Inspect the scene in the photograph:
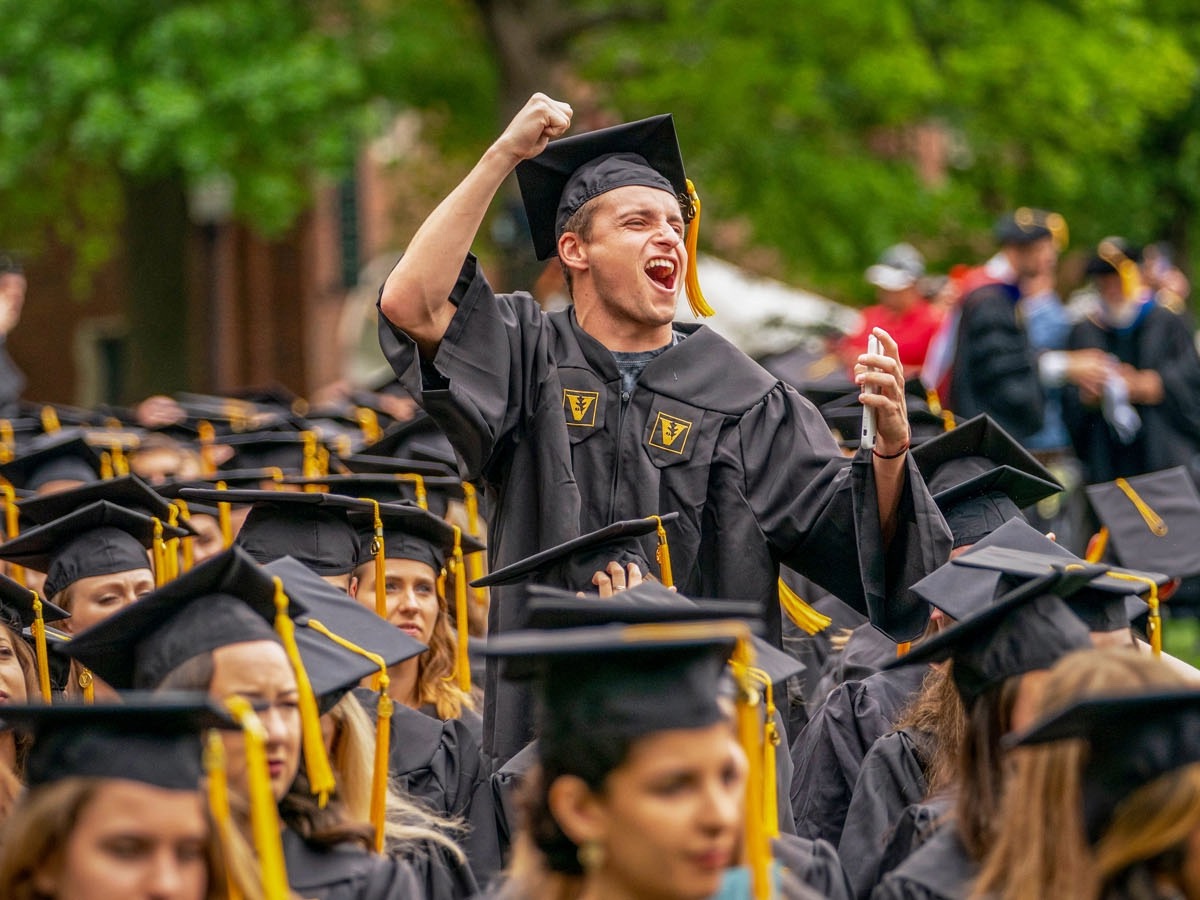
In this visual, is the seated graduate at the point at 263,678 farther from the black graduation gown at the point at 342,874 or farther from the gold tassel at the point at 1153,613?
the gold tassel at the point at 1153,613

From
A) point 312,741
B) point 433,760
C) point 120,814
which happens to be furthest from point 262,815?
point 433,760

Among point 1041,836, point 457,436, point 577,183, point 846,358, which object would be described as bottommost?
point 1041,836

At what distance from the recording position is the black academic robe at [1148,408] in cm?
1207

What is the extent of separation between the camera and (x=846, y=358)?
12656mm

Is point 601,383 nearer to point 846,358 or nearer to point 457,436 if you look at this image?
point 457,436

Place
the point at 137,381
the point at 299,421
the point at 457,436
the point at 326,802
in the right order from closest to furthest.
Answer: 1. the point at 326,802
2. the point at 457,436
3. the point at 299,421
4. the point at 137,381

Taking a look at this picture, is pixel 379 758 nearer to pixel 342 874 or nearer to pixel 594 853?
pixel 342 874

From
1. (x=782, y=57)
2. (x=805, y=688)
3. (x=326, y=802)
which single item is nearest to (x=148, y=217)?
(x=782, y=57)

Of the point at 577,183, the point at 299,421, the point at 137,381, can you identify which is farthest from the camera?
the point at 137,381

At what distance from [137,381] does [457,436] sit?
15.0 meters

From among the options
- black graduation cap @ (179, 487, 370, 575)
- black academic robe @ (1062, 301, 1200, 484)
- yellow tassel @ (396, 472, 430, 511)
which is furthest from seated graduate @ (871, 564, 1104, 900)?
black academic robe @ (1062, 301, 1200, 484)

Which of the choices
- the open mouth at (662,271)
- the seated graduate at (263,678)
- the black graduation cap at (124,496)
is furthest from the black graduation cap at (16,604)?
the open mouth at (662,271)

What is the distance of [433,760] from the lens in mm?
5312

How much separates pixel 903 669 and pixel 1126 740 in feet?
7.01
